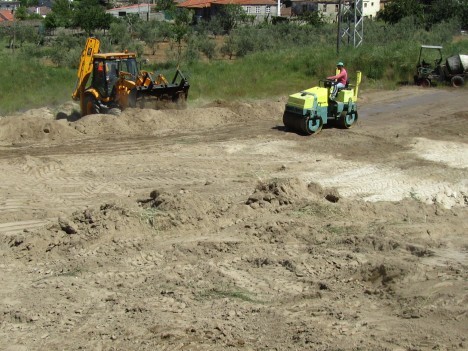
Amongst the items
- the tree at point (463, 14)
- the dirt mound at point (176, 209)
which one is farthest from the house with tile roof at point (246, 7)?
the dirt mound at point (176, 209)

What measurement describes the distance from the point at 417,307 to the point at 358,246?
2.16m

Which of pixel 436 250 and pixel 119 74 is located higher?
pixel 119 74

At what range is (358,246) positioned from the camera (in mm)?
10047

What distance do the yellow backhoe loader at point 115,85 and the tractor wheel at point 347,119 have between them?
465cm

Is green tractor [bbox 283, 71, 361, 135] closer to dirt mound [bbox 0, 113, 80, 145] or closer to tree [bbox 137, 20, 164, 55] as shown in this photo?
dirt mound [bbox 0, 113, 80, 145]

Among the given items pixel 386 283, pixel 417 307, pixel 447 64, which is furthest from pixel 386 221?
pixel 447 64

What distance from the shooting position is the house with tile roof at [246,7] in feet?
238

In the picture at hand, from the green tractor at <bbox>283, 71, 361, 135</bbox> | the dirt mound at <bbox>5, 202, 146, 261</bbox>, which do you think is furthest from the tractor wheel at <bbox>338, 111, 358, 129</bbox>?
the dirt mound at <bbox>5, 202, 146, 261</bbox>

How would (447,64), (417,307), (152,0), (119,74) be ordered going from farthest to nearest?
(152,0), (447,64), (119,74), (417,307)

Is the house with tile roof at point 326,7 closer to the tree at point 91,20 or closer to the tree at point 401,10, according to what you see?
the tree at point 401,10

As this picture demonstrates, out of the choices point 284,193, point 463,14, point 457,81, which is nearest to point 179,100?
point 284,193

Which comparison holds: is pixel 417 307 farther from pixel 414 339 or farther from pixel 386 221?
pixel 386 221

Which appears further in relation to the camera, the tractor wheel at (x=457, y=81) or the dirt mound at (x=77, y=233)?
the tractor wheel at (x=457, y=81)

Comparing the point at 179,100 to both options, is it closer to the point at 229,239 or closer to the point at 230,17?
the point at 229,239
